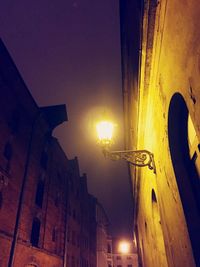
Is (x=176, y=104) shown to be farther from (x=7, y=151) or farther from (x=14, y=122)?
(x=14, y=122)

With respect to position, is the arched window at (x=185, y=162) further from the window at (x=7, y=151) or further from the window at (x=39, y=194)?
the window at (x=39, y=194)

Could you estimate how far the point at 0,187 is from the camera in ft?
38.0

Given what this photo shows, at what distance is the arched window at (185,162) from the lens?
9.69ft

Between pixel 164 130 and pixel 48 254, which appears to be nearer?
pixel 164 130

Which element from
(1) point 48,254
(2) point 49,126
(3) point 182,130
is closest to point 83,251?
(1) point 48,254

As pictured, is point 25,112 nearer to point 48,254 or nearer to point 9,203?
point 9,203

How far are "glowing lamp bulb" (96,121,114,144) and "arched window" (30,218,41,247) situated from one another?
12650 mm

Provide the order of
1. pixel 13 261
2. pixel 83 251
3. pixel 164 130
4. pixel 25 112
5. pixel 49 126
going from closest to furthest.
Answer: pixel 164 130, pixel 13 261, pixel 25 112, pixel 49 126, pixel 83 251

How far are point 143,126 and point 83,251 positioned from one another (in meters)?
28.2

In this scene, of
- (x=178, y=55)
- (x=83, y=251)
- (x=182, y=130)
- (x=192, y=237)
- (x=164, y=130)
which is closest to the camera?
(x=178, y=55)

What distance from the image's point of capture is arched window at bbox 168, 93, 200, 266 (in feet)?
9.69

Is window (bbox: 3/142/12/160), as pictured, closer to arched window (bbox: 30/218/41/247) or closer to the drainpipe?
the drainpipe

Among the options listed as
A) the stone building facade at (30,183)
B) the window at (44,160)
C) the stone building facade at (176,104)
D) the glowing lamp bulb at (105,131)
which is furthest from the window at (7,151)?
the stone building facade at (176,104)

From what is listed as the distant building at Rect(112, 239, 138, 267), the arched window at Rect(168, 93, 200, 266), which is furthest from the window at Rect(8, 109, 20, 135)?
the distant building at Rect(112, 239, 138, 267)
